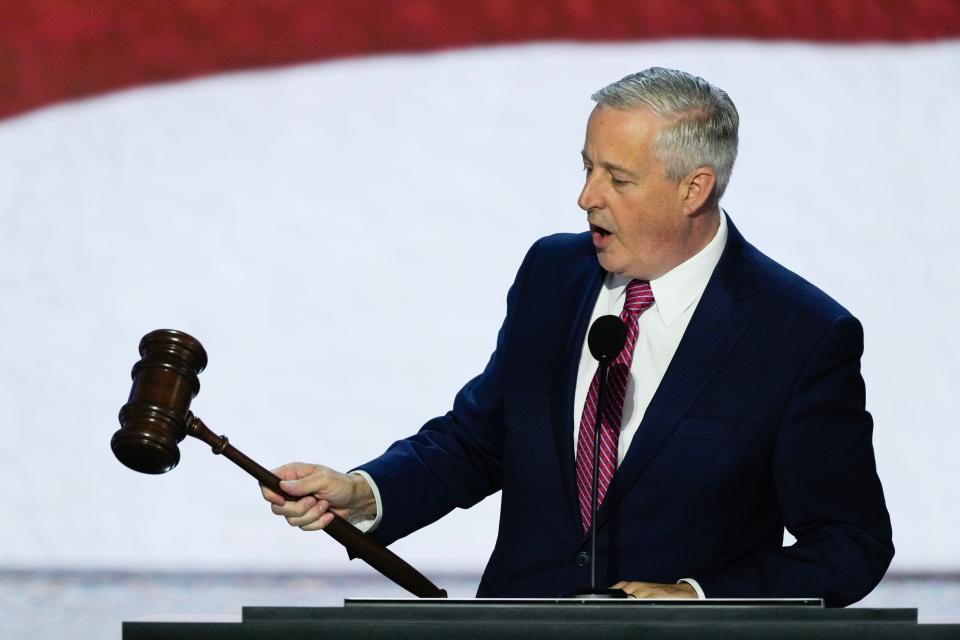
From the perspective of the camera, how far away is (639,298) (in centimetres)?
231

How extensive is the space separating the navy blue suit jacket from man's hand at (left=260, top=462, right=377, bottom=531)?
0.12 meters

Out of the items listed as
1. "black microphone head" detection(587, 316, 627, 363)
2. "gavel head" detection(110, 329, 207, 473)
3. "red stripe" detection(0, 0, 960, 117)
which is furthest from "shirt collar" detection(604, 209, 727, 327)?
"red stripe" detection(0, 0, 960, 117)

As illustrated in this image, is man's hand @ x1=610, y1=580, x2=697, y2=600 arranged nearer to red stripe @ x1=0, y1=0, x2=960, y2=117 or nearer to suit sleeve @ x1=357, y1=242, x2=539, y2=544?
suit sleeve @ x1=357, y1=242, x2=539, y2=544

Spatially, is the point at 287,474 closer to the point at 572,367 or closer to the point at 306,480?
the point at 306,480

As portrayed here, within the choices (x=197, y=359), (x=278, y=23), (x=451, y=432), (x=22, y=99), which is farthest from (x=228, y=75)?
(x=197, y=359)

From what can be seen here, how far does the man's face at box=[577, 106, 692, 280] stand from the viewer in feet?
7.25

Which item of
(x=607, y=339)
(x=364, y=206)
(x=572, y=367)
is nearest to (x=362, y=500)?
(x=572, y=367)

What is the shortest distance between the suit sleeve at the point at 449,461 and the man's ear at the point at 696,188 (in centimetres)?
34

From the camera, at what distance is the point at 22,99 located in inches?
159

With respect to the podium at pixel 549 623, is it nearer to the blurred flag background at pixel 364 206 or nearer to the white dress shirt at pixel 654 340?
the white dress shirt at pixel 654 340

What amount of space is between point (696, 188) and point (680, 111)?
127 mm

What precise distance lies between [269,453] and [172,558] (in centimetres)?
41

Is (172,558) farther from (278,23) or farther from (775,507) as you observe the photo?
(775,507)

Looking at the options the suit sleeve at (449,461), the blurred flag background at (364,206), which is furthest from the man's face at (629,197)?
the blurred flag background at (364,206)
